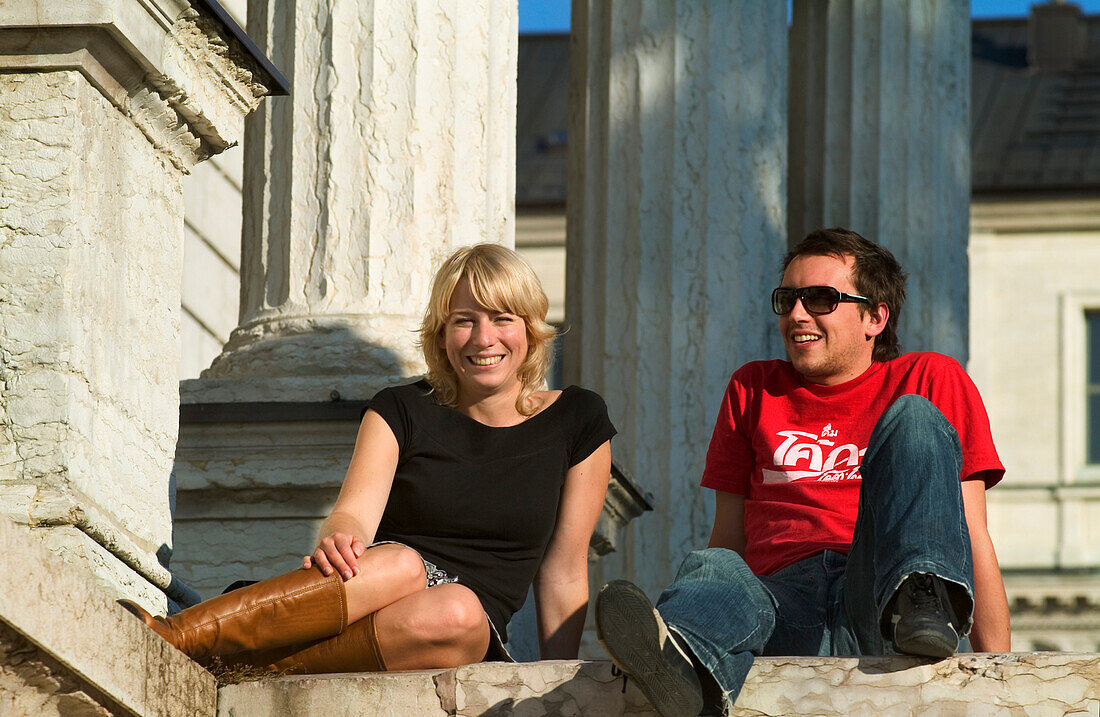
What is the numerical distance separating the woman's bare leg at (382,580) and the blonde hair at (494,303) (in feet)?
2.11

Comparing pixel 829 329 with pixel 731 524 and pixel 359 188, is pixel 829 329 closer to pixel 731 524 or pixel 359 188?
pixel 731 524

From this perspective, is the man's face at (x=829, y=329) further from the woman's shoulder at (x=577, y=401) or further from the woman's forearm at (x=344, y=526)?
the woman's forearm at (x=344, y=526)

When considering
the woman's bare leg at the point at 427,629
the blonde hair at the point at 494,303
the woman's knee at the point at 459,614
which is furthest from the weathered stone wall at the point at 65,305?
the blonde hair at the point at 494,303

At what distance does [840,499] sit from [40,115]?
2289 millimetres

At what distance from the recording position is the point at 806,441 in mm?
5215

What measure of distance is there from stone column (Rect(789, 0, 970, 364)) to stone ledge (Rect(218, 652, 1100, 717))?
6.62 meters

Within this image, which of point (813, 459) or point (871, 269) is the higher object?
point (871, 269)

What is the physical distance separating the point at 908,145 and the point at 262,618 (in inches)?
286

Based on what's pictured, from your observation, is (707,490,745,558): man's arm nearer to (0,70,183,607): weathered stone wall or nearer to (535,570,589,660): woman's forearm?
(535,570,589,660): woman's forearm

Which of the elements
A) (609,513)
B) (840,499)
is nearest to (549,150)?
(609,513)

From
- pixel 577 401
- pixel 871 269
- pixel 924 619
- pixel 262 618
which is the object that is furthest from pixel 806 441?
pixel 262 618

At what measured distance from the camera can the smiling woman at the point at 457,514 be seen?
4.47 meters

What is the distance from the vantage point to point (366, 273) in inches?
260

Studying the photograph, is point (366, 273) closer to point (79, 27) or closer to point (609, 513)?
point (609, 513)
